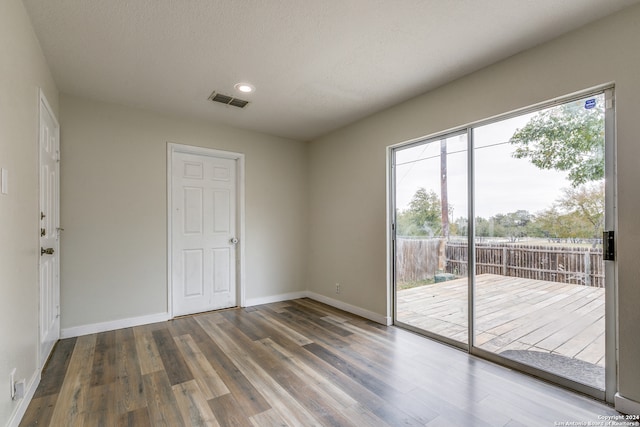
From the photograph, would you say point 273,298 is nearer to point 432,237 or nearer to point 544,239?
point 432,237

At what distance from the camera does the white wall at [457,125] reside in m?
1.85

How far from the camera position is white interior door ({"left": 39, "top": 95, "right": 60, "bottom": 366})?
2406 mm

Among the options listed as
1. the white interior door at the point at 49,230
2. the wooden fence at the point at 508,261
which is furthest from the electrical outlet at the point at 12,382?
the wooden fence at the point at 508,261

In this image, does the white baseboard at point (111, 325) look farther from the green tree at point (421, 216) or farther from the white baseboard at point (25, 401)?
the green tree at point (421, 216)

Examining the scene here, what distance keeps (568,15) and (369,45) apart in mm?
1285

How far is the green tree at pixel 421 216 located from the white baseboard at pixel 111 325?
3033mm

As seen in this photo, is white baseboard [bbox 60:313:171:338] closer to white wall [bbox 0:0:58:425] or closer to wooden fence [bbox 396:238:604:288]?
white wall [bbox 0:0:58:425]

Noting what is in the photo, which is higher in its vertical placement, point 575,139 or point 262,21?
point 262,21

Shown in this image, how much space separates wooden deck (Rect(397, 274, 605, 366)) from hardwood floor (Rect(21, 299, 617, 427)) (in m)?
0.25

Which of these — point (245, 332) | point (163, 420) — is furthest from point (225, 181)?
point (163, 420)

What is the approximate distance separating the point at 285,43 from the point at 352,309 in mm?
3119

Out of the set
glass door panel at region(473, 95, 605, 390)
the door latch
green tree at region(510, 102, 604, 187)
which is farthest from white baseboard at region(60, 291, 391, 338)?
green tree at region(510, 102, 604, 187)

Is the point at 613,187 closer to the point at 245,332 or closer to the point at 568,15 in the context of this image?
the point at 568,15

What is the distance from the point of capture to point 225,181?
4.21 m
